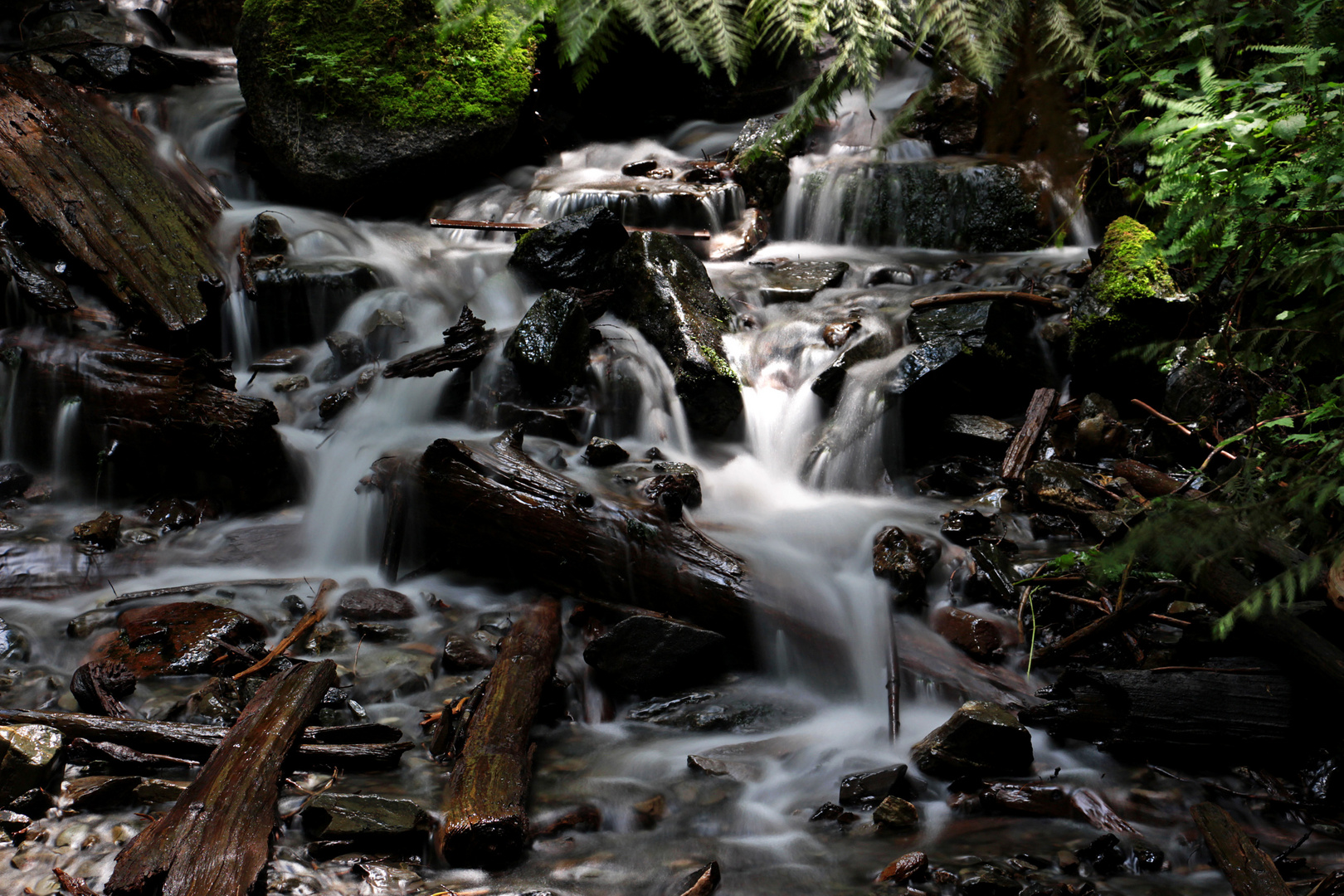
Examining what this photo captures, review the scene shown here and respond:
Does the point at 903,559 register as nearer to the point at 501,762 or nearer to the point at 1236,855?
the point at 1236,855

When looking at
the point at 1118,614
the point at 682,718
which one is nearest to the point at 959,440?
the point at 1118,614

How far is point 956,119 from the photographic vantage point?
869 cm

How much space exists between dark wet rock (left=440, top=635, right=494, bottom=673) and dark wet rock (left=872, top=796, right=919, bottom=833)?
1.80 meters

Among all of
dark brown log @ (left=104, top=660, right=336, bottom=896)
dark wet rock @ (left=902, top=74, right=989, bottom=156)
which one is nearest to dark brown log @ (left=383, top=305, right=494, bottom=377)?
dark brown log @ (left=104, top=660, right=336, bottom=896)

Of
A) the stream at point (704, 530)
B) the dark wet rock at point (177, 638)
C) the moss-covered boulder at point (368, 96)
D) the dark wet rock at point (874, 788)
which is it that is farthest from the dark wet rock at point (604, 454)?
the moss-covered boulder at point (368, 96)

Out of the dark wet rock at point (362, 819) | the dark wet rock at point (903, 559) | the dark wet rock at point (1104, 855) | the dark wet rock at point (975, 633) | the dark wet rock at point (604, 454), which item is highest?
the dark wet rock at point (604, 454)

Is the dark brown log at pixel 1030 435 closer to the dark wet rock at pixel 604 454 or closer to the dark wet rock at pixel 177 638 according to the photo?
the dark wet rock at pixel 604 454

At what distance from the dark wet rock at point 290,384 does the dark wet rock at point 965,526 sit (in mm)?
4521

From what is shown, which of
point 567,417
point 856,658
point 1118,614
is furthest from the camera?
point 567,417

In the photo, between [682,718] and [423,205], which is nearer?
[682,718]

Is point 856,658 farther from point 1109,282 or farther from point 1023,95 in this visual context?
point 1023,95

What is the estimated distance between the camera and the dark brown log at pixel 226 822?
213 cm

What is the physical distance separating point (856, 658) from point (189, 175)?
747cm

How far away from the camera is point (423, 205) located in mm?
8562
